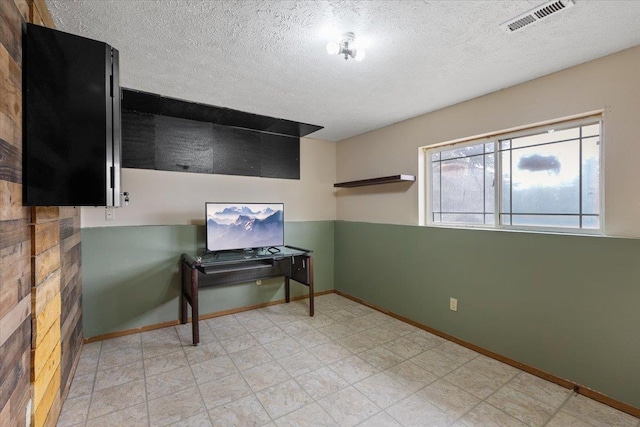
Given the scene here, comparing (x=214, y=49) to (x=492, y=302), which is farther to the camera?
(x=492, y=302)

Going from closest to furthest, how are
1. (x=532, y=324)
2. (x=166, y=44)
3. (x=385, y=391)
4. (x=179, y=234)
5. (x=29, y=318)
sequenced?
(x=29, y=318)
(x=166, y=44)
(x=385, y=391)
(x=532, y=324)
(x=179, y=234)

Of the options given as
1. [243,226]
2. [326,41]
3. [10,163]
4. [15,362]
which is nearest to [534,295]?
[326,41]

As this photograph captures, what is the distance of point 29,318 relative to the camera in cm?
136

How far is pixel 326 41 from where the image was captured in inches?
74.6

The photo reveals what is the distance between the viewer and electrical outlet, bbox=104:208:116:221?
298 centimetres

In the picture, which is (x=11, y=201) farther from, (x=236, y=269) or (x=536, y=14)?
(x=536, y=14)

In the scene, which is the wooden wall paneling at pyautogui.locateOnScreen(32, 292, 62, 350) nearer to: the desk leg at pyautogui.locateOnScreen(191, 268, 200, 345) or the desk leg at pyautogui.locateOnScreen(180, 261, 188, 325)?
the desk leg at pyautogui.locateOnScreen(191, 268, 200, 345)

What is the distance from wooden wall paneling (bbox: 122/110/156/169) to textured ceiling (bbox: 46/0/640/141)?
0.60m

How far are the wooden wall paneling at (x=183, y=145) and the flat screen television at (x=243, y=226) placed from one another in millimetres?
602

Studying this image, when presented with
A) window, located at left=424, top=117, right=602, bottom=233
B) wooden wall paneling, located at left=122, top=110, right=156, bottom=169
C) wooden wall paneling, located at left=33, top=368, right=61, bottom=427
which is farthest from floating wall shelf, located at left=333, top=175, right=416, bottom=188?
wooden wall paneling, located at left=33, top=368, right=61, bottom=427

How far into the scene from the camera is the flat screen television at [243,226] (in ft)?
10.6

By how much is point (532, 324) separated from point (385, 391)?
1312 millimetres

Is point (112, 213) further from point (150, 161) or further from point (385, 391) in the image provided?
point (385, 391)

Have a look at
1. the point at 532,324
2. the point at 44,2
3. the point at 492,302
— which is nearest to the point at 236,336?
the point at 492,302
